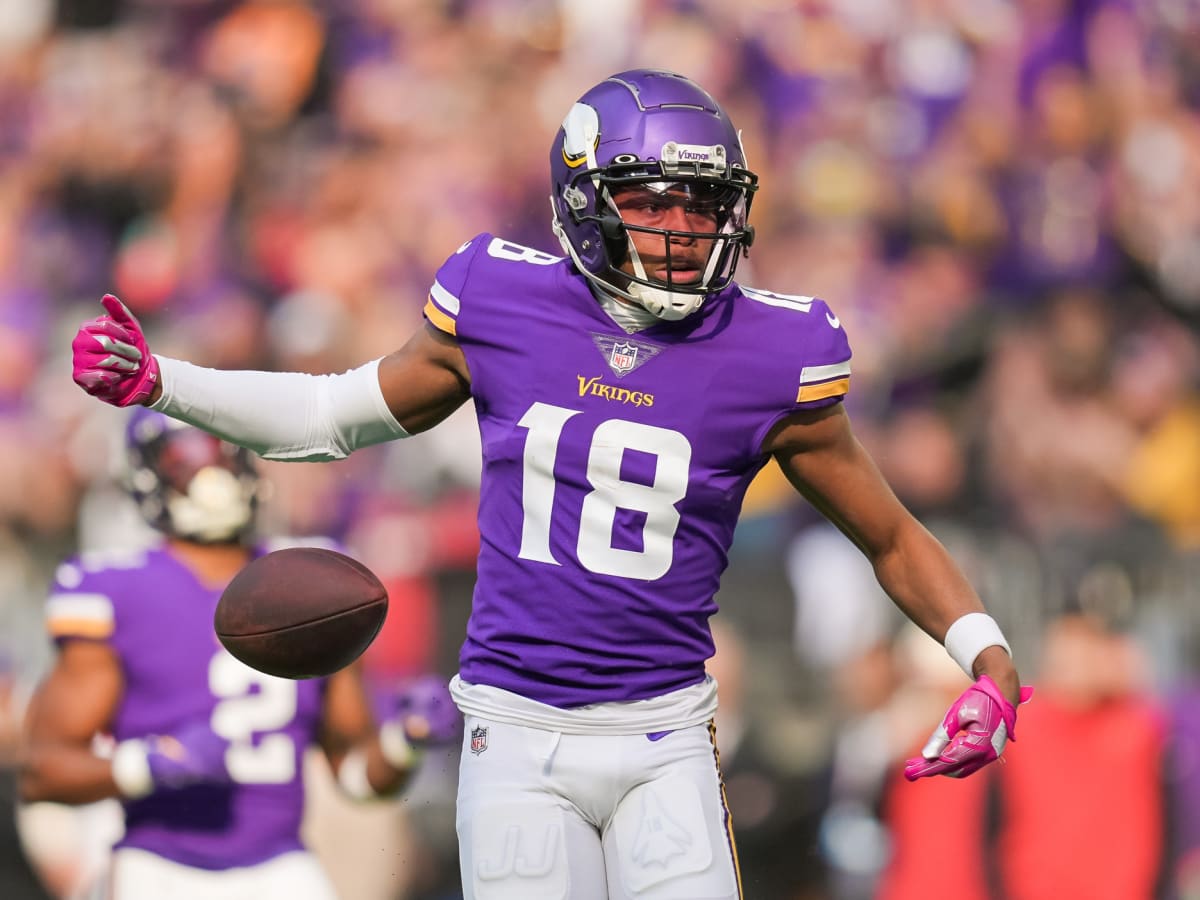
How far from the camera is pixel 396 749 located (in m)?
3.52

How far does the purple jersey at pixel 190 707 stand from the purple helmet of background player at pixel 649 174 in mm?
1736

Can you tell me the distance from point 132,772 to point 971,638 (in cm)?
203

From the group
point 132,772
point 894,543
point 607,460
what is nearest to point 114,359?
point 607,460

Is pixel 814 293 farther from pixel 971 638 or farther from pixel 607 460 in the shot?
pixel 607 460

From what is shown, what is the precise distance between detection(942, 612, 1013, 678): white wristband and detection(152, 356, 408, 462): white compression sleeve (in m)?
0.96

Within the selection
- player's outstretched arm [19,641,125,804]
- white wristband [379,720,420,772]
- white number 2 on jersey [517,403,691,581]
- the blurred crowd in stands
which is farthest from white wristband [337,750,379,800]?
white number 2 on jersey [517,403,691,581]

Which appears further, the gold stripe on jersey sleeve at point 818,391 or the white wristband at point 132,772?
the white wristband at point 132,772

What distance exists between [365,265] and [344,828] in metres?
1.90

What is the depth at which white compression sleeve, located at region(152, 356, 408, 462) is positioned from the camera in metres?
2.52

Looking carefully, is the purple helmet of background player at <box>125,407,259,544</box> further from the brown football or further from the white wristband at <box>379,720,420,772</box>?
the brown football

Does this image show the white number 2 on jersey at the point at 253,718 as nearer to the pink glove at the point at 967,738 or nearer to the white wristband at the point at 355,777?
the white wristband at the point at 355,777

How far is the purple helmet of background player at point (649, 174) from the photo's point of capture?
245 centimetres

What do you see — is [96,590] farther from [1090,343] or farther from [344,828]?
[1090,343]

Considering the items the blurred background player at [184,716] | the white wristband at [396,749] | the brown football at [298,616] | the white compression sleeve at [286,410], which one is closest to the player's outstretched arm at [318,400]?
the white compression sleeve at [286,410]
